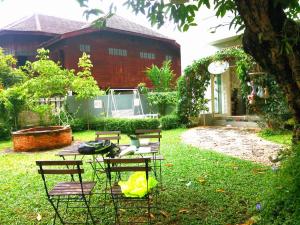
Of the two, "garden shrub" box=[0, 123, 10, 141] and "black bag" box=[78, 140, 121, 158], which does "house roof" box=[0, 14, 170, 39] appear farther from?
"black bag" box=[78, 140, 121, 158]

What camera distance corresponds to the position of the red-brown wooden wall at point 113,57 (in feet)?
60.2

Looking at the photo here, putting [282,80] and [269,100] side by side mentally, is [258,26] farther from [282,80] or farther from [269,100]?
[269,100]

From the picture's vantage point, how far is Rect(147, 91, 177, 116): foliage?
15.6 meters

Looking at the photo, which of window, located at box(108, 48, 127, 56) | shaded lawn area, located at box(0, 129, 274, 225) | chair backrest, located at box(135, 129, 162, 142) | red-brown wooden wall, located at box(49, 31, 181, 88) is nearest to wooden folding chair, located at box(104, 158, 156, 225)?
shaded lawn area, located at box(0, 129, 274, 225)

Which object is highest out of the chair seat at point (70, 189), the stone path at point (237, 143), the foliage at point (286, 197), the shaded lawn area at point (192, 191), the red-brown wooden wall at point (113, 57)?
the red-brown wooden wall at point (113, 57)

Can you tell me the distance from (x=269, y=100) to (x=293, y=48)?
27.0ft

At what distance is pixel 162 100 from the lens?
51.6ft

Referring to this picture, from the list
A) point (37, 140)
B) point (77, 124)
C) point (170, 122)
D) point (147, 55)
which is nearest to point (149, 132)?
point (37, 140)

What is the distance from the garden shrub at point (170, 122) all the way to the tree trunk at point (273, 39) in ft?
34.2

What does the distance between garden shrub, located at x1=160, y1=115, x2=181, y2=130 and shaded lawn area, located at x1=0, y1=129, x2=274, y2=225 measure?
18.3 feet

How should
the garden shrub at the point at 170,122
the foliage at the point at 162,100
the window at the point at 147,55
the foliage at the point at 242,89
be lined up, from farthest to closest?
1. the window at the point at 147,55
2. the foliage at the point at 162,100
3. the garden shrub at the point at 170,122
4. the foliage at the point at 242,89

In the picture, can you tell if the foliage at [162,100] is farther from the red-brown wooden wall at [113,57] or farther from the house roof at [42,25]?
the house roof at [42,25]

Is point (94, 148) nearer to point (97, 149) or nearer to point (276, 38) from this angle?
point (97, 149)

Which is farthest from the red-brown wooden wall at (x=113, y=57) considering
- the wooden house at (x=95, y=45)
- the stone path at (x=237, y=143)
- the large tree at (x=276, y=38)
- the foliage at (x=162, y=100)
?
the large tree at (x=276, y=38)
